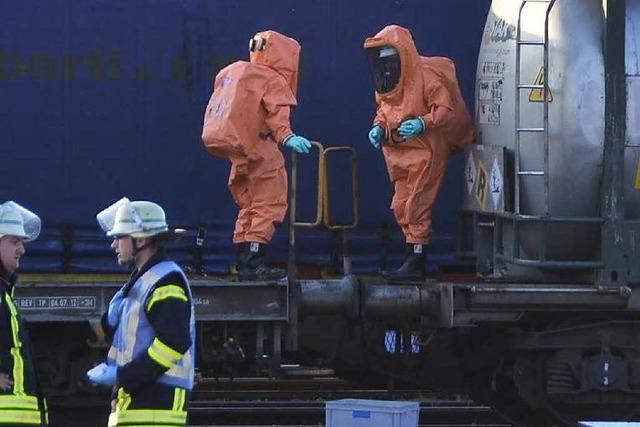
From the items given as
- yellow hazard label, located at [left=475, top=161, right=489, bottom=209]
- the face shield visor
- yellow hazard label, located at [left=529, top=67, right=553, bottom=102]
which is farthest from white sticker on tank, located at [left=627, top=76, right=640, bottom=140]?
the face shield visor

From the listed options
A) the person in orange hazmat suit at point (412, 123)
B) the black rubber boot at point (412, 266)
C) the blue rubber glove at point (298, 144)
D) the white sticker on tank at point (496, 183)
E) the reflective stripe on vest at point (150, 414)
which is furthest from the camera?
the black rubber boot at point (412, 266)

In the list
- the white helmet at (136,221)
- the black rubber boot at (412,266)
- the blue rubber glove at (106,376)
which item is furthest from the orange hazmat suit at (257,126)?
the blue rubber glove at (106,376)

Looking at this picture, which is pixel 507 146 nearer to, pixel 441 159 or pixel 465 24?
pixel 441 159

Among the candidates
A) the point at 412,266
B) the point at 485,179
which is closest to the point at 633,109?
the point at 485,179

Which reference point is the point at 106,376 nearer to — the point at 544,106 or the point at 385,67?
the point at 544,106

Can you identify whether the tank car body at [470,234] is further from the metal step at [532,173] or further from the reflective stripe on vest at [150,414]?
the reflective stripe on vest at [150,414]

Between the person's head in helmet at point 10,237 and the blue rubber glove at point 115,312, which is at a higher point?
the person's head in helmet at point 10,237

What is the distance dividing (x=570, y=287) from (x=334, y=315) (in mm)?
1513

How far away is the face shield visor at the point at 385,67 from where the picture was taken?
29.3 feet

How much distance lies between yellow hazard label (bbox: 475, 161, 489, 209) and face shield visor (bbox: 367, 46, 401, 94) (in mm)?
877

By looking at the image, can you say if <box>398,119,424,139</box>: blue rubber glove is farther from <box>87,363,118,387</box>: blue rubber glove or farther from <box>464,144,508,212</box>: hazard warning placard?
<box>87,363,118,387</box>: blue rubber glove

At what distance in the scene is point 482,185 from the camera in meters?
9.33

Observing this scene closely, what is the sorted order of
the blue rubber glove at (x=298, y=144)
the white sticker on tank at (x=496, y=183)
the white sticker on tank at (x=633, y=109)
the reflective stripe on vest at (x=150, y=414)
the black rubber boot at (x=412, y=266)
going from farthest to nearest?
the black rubber boot at (x=412, y=266) → the white sticker on tank at (x=496, y=183) → the white sticker on tank at (x=633, y=109) → the blue rubber glove at (x=298, y=144) → the reflective stripe on vest at (x=150, y=414)

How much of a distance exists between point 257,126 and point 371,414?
201 centimetres
